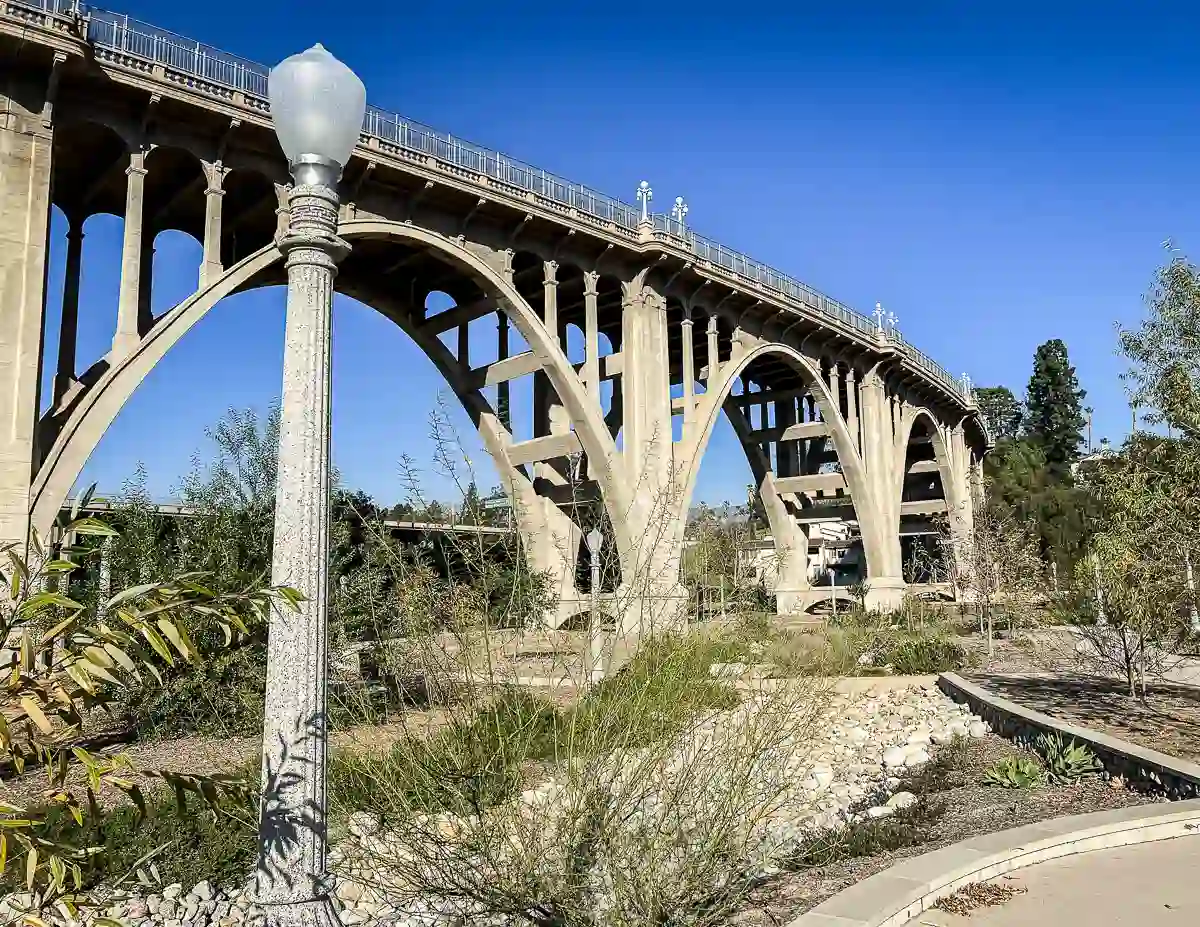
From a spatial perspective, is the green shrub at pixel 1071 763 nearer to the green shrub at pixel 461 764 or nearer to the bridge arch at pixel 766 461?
the green shrub at pixel 461 764

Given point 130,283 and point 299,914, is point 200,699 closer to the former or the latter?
point 130,283

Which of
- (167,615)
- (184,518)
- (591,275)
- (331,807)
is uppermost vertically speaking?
(591,275)

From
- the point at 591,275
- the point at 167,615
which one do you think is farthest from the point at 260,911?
the point at 591,275

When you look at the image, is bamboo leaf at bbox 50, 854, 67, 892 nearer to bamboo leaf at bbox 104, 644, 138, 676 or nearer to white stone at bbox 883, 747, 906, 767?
bamboo leaf at bbox 104, 644, 138, 676

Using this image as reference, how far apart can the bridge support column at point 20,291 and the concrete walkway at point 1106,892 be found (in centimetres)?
1257

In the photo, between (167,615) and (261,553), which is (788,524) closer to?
(261,553)

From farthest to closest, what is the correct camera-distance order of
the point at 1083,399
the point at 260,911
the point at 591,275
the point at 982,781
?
the point at 1083,399
the point at 591,275
the point at 982,781
the point at 260,911

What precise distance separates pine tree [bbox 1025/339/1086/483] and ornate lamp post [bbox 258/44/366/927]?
60.2 meters

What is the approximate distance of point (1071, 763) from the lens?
25.9ft

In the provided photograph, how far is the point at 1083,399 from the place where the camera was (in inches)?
2478

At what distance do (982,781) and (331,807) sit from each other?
5.59 metres

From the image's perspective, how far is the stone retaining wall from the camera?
6.93m

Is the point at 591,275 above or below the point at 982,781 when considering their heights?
above

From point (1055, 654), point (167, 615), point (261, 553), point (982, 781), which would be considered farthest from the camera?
point (1055, 654)
